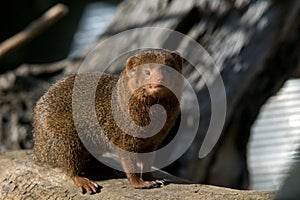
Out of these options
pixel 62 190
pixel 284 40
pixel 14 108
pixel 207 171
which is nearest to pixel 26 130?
pixel 14 108

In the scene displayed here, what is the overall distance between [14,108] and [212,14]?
1.23m

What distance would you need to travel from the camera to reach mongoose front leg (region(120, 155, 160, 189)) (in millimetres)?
2051

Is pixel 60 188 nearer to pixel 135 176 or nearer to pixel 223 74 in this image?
pixel 135 176

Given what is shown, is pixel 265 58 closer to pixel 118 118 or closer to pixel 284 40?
pixel 284 40

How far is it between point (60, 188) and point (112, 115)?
1.05ft

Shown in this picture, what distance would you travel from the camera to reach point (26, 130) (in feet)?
10.9

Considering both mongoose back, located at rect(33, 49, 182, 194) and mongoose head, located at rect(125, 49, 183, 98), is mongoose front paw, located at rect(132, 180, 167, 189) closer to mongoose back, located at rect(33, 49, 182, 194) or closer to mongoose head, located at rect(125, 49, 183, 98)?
mongoose back, located at rect(33, 49, 182, 194)

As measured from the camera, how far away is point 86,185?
2.10 metres

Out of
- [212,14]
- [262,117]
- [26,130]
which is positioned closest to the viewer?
[212,14]

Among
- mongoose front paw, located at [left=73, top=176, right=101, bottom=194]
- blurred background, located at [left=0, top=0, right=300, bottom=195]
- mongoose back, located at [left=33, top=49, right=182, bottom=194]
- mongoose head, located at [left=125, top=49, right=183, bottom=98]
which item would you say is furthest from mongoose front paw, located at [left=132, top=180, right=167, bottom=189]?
blurred background, located at [left=0, top=0, right=300, bottom=195]

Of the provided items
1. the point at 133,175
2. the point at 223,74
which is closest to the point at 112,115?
the point at 133,175

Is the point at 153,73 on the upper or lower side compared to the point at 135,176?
upper

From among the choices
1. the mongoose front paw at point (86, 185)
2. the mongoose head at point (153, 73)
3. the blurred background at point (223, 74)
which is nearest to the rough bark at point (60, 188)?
the mongoose front paw at point (86, 185)

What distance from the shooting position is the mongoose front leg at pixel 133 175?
6.73 feet
